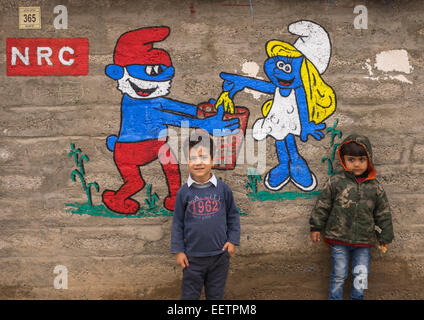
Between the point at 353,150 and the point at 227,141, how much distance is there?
3.38 ft

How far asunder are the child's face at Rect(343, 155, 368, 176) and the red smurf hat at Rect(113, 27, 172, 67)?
5.78 ft

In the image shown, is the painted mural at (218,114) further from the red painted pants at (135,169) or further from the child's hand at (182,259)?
the child's hand at (182,259)

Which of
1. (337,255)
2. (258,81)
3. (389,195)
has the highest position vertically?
(258,81)

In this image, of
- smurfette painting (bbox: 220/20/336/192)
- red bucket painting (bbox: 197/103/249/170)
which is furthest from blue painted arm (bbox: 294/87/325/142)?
red bucket painting (bbox: 197/103/249/170)

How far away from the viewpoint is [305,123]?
143 inches

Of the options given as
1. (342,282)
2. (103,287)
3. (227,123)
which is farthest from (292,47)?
(103,287)

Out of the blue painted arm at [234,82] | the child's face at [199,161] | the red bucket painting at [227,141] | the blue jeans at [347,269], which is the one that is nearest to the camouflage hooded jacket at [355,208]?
the blue jeans at [347,269]

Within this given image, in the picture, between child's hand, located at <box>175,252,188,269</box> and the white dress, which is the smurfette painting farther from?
child's hand, located at <box>175,252,188,269</box>

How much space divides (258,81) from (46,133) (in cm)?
186

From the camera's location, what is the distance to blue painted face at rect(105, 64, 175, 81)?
3613 millimetres

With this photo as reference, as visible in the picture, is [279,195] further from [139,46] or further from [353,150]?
[139,46]

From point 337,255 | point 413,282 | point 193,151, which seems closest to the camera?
point 193,151

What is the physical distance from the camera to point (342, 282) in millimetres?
3504

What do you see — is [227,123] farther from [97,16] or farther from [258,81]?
[97,16]
